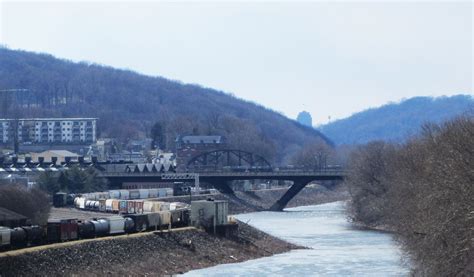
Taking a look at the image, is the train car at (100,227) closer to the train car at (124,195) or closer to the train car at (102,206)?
the train car at (102,206)

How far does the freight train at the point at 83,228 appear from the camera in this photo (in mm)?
53844

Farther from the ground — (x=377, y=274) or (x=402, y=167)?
(x=402, y=167)

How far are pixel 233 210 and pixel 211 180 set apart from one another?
17.4m

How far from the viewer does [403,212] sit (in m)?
71.2

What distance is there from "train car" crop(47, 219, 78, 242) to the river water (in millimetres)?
5667

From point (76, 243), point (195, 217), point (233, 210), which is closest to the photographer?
point (76, 243)

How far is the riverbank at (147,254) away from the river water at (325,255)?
1.43m

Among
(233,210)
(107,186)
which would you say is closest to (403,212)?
(233,210)

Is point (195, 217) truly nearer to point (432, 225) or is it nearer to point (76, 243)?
point (76, 243)

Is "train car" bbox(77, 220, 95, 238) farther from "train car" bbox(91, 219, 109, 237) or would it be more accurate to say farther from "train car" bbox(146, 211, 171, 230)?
"train car" bbox(146, 211, 171, 230)

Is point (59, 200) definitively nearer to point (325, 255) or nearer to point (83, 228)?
point (325, 255)

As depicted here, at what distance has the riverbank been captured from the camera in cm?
5149

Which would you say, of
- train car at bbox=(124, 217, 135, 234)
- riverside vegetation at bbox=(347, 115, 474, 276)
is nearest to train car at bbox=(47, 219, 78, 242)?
train car at bbox=(124, 217, 135, 234)

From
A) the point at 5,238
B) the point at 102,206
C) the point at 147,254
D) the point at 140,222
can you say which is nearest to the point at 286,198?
the point at 102,206
